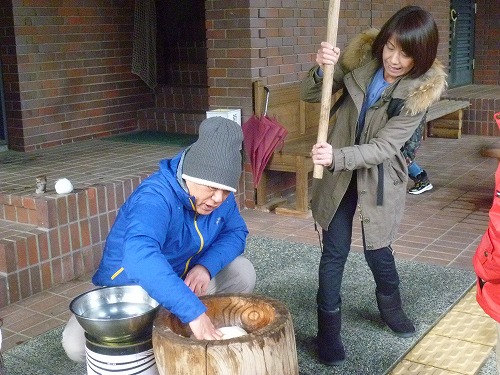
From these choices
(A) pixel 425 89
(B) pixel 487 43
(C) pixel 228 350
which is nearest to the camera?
(C) pixel 228 350

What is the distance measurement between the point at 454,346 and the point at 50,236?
246 cm

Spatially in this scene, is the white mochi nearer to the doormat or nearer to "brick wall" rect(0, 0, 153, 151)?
the doormat

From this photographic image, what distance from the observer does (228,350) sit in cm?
205

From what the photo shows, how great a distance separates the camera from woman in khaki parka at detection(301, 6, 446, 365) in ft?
9.86

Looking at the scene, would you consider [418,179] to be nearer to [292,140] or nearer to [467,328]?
[292,140]

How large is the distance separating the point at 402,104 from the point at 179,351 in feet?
5.33

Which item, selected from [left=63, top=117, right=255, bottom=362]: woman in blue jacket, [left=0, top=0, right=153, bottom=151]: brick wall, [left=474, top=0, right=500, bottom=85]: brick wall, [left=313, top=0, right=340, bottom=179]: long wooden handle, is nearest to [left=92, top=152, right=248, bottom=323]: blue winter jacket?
[left=63, top=117, right=255, bottom=362]: woman in blue jacket

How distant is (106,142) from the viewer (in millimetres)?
6469

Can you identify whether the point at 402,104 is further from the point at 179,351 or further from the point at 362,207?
the point at 179,351

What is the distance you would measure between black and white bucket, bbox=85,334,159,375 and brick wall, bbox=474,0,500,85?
32.7ft

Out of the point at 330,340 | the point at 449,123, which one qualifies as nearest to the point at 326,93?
the point at 330,340

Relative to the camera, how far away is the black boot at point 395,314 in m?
3.45

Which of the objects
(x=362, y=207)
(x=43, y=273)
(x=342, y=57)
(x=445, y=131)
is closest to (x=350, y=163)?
(x=362, y=207)

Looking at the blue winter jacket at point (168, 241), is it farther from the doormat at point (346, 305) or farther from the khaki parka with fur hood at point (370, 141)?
the doormat at point (346, 305)
